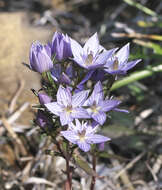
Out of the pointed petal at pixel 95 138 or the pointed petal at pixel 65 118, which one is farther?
the pointed petal at pixel 95 138

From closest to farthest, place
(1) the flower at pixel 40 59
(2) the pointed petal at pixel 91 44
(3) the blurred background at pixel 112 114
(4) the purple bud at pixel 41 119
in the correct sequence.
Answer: (1) the flower at pixel 40 59 → (4) the purple bud at pixel 41 119 → (2) the pointed petal at pixel 91 44 → (3) the blurred background at pixel 112 114

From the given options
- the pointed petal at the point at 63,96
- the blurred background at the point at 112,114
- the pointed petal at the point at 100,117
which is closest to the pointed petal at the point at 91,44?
the pointed petal at the point at 63,96

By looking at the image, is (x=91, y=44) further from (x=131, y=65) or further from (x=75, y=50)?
(x=131, y=65)

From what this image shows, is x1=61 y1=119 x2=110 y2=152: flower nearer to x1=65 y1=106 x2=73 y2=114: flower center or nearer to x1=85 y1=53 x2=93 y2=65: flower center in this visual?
x1=65 y1=106 x2=73 y2=114: flower center

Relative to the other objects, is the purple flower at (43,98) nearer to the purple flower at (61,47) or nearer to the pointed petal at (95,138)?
the purple flower at (61,47)

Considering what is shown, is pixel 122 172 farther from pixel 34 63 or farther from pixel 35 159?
pixel 34 63

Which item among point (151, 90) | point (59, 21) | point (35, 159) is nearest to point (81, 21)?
point (59, 21)

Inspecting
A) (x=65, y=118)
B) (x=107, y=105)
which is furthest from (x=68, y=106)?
(x=107, y=105)
